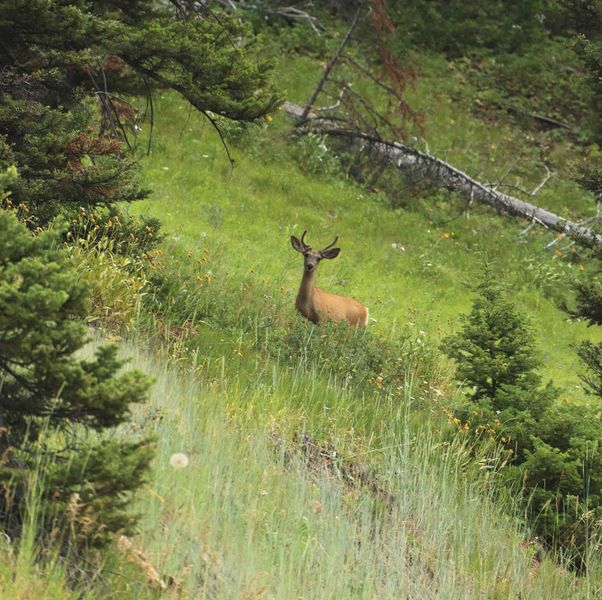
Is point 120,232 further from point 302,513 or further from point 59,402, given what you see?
point 59,402

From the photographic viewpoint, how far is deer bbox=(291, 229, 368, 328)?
1251 centimetres

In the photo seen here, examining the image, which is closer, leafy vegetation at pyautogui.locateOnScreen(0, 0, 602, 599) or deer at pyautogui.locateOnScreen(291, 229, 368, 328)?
leafy vegetation at pyautogui.locateOnScreen(0, 0, 602, 599)

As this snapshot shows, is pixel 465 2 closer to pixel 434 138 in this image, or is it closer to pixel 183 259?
pixel 434 138

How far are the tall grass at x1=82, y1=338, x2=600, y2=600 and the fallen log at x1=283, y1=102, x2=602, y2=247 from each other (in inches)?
538

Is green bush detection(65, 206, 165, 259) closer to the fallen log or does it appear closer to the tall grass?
the tall grass

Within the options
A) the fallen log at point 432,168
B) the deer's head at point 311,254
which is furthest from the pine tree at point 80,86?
the fallen log at point 432,168

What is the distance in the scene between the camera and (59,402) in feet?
14.3

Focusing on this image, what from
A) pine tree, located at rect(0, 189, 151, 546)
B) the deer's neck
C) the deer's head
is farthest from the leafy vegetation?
the deer's head

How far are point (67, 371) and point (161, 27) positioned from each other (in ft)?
20.5

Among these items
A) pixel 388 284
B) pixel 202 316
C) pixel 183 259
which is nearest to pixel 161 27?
pixel 202 316

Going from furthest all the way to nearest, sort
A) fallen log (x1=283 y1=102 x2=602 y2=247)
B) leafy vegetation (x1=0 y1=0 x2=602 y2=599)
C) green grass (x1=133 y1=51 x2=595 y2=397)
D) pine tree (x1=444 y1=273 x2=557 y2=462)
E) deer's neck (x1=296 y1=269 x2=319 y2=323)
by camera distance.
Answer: fallen log (x1=283 y1=102 x2=602 y2=247), green grass (x1=133 y1=51 x2=595 y2=397), deer's neck (x1=296 y1=269 x2=319 y2=323), pine tree (x1=444 y1=273 x2=557 y2=462), leafy vegetation (x1=0 y1=0 x2=602 y2=599)

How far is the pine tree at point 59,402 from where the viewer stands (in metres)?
4.07

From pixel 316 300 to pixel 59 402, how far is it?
8.44 metres

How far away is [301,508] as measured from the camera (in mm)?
5633
